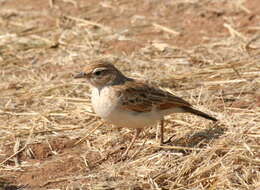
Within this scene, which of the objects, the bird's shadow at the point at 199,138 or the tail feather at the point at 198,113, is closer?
the bird's shadow at the point at 199,138

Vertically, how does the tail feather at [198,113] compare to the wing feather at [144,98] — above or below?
below

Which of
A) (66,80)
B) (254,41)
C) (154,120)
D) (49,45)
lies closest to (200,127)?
(154,120)

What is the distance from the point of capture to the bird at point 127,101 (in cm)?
750

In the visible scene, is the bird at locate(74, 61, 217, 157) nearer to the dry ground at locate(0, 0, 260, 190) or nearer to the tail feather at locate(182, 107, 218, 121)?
the tail feather at locate(182, 107, 218, 121)

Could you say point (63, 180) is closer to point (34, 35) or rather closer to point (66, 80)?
point (66, 80)

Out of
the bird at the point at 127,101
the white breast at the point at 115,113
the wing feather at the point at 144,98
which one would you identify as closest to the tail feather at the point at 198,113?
the bird at the point at 127,101

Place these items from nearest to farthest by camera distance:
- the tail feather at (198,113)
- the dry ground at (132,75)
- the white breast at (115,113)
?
the dry ground at (132,75)
the white breast at (115,113)
the tail feather at (198,113)

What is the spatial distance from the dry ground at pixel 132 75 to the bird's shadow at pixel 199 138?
2 cm

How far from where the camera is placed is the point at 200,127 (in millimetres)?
8195

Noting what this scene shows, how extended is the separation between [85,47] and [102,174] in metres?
4.88

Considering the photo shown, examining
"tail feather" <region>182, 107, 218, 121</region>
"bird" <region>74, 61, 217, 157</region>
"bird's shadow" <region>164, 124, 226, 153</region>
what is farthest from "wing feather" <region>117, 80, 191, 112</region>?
"bird's shadow" <region>164, 124, 226, 153</region>

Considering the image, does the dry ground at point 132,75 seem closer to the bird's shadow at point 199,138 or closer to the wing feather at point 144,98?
the bird's shadow at point 199,138

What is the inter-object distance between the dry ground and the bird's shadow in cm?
2

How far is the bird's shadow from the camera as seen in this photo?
7.70 m
